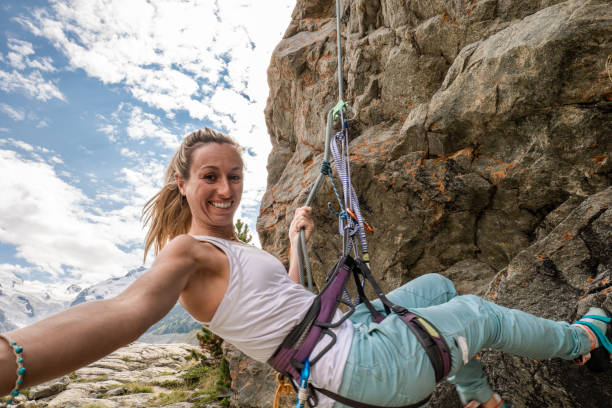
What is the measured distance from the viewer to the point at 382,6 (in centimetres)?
664

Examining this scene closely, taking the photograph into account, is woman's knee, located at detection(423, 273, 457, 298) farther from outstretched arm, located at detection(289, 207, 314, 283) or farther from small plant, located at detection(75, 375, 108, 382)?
small plant, located at detection(75, 375, 108, 382)

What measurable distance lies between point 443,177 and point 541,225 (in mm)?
1278

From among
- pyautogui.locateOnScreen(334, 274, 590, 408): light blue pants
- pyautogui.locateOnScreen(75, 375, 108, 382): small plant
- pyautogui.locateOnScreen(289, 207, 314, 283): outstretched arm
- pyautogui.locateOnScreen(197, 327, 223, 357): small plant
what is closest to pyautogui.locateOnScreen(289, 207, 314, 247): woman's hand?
pyautogui.locateOnScreen(289, 207, 314, 283): outstretched arm

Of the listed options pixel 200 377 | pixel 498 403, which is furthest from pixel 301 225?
pixel 200 377

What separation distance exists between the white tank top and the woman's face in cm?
54

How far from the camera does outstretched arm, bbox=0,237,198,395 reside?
97 centimetres

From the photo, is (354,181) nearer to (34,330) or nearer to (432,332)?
(432,332)

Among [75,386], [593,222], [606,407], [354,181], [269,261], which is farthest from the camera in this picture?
[75,386]

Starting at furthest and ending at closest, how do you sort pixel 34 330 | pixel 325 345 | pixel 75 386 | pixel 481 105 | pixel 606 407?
pixel 75 386
pixel 481 105
pixel 606 407
pixel 325 345
pixel 34 330

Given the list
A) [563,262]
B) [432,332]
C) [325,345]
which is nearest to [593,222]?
[563,262]

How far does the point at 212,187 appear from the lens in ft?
8.10

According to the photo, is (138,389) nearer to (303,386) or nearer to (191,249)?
(303,386)

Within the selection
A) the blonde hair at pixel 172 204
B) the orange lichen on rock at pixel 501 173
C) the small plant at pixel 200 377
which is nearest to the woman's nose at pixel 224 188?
the blonde hair at pixel 172 204

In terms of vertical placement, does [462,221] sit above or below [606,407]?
above
